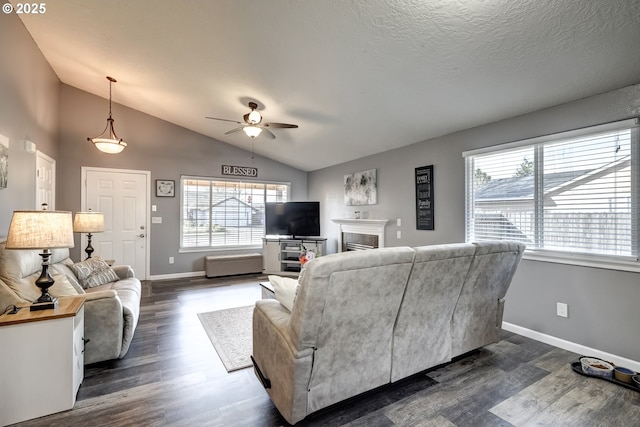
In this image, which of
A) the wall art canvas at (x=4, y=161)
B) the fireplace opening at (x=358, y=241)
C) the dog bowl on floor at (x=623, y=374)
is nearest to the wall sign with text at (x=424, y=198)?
the fireplace opening at (x=358, y=241)

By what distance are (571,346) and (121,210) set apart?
662cm

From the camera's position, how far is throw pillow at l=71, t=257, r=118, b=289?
3.20 meters

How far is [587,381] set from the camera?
88.8 inches

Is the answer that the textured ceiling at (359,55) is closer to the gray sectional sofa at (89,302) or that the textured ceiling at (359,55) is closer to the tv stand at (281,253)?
the gray sectional sofa at (89,302)

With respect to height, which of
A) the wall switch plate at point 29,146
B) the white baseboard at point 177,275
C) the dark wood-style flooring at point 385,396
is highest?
the wall switch plate at point 29,146

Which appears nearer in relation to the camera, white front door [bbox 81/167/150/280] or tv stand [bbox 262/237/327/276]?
white front door [bbox 81/167/150/280]

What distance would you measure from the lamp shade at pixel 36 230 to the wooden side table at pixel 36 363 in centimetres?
45

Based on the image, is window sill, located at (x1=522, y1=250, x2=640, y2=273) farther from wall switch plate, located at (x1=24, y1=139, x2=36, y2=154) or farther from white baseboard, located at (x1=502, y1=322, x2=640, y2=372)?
wall switch plate, located at (x1=24, y1=139, x2=36, y2=154)

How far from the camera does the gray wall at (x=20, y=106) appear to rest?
9.22 feet

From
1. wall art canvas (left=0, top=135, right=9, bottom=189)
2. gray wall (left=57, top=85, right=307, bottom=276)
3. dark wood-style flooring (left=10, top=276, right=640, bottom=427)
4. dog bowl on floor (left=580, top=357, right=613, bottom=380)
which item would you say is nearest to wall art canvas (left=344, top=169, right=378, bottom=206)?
gray wall (left=57, top=85, right=307, bottom=276)

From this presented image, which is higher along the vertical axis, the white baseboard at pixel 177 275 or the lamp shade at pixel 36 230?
the lamp shade at pixel 36 230

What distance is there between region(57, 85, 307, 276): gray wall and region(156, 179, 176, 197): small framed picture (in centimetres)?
8

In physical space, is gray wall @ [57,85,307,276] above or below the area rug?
above

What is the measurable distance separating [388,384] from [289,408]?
2.65 feet
